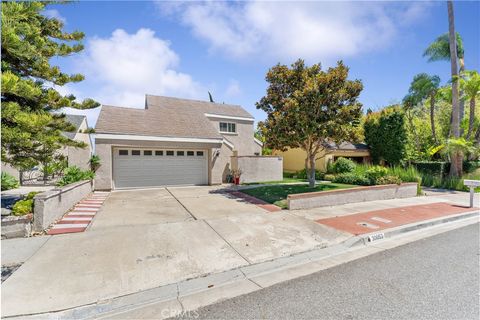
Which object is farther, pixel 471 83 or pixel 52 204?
pixel 471 83

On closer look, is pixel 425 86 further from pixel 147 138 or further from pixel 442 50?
pixel 147 138

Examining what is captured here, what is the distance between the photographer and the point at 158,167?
48.4 feet

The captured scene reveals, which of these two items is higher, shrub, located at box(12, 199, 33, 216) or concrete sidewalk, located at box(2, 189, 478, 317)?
shrub, located at box(12, 199, 33, 216)

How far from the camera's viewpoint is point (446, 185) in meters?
16.8

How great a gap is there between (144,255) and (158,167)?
10.4m

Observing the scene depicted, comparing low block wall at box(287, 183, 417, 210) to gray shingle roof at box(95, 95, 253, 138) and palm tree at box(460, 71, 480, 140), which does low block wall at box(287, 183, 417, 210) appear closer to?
gray shingle roof at box(95, 95, 253, 138)

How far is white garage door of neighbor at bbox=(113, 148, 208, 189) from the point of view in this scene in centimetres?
1379

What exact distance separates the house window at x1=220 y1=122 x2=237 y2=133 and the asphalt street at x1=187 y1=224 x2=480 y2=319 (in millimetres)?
17670

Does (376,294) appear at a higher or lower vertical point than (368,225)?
lower

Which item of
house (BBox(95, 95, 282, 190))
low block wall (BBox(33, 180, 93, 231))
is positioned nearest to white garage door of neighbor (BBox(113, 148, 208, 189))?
house (BBox(95, 95, 282, 190))

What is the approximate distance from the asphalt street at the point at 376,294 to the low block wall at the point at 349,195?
4.07 meters

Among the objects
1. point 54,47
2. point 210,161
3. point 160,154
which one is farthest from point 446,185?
point 54,47

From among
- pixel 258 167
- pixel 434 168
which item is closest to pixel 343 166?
pixel 258 167

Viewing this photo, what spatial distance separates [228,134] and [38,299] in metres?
18.7
